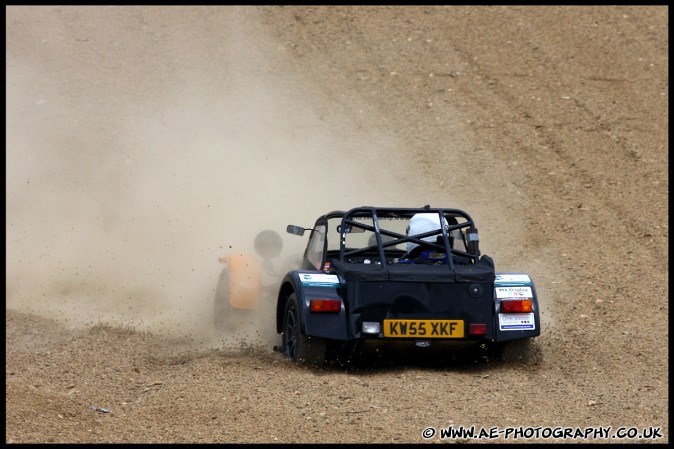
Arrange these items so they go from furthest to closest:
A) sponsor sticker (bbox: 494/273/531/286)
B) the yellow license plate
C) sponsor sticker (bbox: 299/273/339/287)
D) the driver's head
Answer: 1. the driver's head
2. sponsor sticker (bbox: 494/273/531/286)
3. sponsor sticker (bbox: 299/273/339/287)
4. the yellow license plate

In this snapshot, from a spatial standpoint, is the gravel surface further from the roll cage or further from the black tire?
the roll cage

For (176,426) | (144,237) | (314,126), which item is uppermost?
(314,126)

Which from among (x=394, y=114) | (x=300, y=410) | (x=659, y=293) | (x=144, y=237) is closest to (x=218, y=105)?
(x=394, y=114)

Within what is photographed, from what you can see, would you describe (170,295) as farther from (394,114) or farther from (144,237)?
(394,114)

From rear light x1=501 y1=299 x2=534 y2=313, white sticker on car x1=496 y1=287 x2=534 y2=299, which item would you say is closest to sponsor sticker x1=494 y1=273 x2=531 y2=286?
white sticker on car x1=496 y1=287 x2=534 y2=299

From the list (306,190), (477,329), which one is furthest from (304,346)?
(306,190)

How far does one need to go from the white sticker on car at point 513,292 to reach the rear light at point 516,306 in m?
0.06

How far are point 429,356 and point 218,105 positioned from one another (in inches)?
490

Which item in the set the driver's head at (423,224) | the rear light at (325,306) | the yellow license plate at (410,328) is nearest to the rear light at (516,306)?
the yellow license plate at (410,328)

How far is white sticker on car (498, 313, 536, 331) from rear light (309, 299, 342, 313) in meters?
1.41

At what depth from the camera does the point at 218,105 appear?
21.2 meters

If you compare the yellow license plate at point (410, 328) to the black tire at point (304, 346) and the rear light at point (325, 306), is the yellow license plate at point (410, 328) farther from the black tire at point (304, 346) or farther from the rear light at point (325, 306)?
the black tire at point (304, 346)

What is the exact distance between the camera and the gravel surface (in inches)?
321

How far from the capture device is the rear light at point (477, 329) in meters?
9.03
